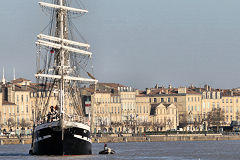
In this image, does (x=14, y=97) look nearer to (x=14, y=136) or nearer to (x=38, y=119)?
(x=14, y=136)

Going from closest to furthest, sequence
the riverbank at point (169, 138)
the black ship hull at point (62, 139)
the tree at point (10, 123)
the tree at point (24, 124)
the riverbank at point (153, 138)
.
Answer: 1. the black ship hull at point (62, 139)
2. the riverbank at point (153, 138)
3. the riverbank at point (169, 138)
4. the tree at point (10, 123)
5. the tree at point (24, 124)

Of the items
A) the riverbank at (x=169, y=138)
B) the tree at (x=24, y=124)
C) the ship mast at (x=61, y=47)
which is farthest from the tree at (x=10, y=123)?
the ship mast at (x=61, y=47)

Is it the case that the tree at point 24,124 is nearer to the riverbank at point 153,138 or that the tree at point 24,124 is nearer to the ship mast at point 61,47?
the riverbank at point 153,138

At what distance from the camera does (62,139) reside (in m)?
90.9

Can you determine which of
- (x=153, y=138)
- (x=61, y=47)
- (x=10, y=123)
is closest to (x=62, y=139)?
(x=61, y=47)

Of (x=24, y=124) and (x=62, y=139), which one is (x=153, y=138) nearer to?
(x=24, y=124)

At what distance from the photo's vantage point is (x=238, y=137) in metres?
192

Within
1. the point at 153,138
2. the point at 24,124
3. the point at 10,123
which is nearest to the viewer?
the point at 153,138

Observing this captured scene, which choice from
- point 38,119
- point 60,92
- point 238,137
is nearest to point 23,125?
point 238,137

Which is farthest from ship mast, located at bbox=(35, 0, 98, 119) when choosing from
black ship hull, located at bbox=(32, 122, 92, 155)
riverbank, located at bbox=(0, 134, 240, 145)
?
riverbank, located at bbox=(0, 134, 240, 145)

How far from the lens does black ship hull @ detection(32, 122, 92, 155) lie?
90.9 metres

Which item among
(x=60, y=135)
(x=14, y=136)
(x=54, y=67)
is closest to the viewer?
(x=60, y=135)

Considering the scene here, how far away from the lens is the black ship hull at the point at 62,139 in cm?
9094

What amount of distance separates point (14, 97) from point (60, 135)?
108719 mm
